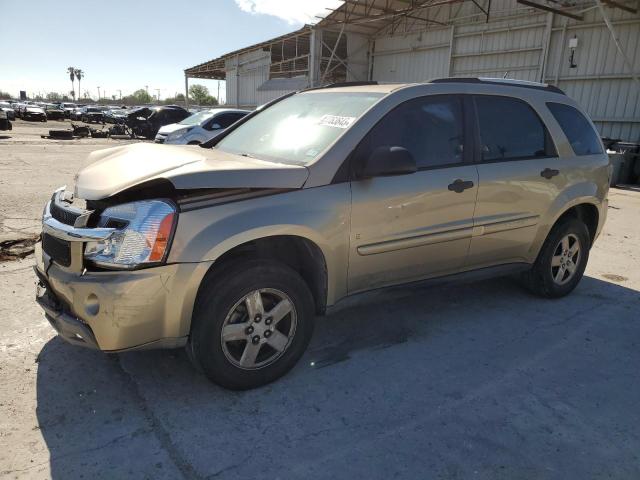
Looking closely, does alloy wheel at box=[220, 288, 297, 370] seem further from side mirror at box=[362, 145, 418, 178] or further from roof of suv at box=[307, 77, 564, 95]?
roof of suv at box=[307, 77, 564, 95]

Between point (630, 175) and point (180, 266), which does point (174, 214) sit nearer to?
point (180, 266)

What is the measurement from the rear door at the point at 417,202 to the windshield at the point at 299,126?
0.24 meters

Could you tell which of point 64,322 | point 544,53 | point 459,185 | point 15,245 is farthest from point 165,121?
point 64,322

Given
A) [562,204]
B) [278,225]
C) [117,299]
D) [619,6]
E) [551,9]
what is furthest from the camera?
A: [551,9]

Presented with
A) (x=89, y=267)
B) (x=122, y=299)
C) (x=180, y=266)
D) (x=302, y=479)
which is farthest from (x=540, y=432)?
(x=89, y=267)

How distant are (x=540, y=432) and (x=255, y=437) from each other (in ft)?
5.12

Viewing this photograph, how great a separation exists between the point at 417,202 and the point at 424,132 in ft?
1.79

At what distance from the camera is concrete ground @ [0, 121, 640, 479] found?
7.80 ft

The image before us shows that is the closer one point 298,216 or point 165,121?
point 298,216

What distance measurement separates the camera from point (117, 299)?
2.46 metres

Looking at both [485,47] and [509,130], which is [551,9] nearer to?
[485,47]

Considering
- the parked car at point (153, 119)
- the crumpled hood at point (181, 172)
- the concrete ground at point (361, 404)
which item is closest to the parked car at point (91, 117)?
the parked car at point (153, 119)

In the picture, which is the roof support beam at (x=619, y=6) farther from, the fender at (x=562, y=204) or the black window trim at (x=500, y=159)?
the black window trim at (x=500, y=159)

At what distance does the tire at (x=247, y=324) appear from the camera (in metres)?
2.71
